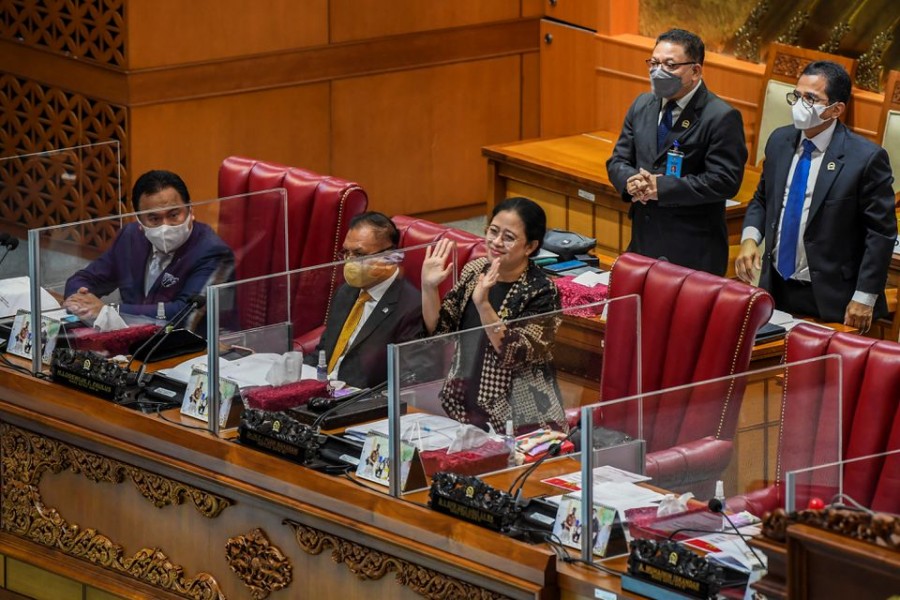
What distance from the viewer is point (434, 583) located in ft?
12.7

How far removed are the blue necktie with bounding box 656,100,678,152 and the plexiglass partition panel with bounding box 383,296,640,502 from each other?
1.55m

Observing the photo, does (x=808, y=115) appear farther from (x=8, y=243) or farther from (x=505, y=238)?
(x=8, y=243)

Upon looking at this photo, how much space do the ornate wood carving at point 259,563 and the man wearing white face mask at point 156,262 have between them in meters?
0.83

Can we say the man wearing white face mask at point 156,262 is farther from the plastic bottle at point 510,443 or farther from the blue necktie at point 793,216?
the blue necktie at point 793,216

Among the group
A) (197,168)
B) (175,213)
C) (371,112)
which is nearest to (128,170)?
(197,168)

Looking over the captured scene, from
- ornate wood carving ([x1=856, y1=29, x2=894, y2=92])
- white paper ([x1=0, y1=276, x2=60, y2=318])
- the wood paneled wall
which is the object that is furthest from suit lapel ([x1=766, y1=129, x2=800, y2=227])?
the wood paneled wall

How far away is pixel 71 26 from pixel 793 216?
341 centimetres

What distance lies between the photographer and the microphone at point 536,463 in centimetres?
398

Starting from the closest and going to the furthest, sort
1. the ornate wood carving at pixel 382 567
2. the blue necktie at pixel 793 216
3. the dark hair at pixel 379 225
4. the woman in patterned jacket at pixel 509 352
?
the ornate wood carving at pixel 382 567, the woman in patterned jacket at pixel 509 352, the dark hair at pixel 379 225, the blue necktie at pixel 793 216

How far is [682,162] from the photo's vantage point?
5617 mm

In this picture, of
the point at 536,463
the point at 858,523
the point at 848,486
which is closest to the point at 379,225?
the point at 536,463

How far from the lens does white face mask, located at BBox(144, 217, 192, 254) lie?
5.06 m

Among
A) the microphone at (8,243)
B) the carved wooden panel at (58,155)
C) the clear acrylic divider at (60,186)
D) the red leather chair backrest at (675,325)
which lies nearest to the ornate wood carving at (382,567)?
the red leather chair backrest at (675,325)

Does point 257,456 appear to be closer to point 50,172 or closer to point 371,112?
point 50,172
